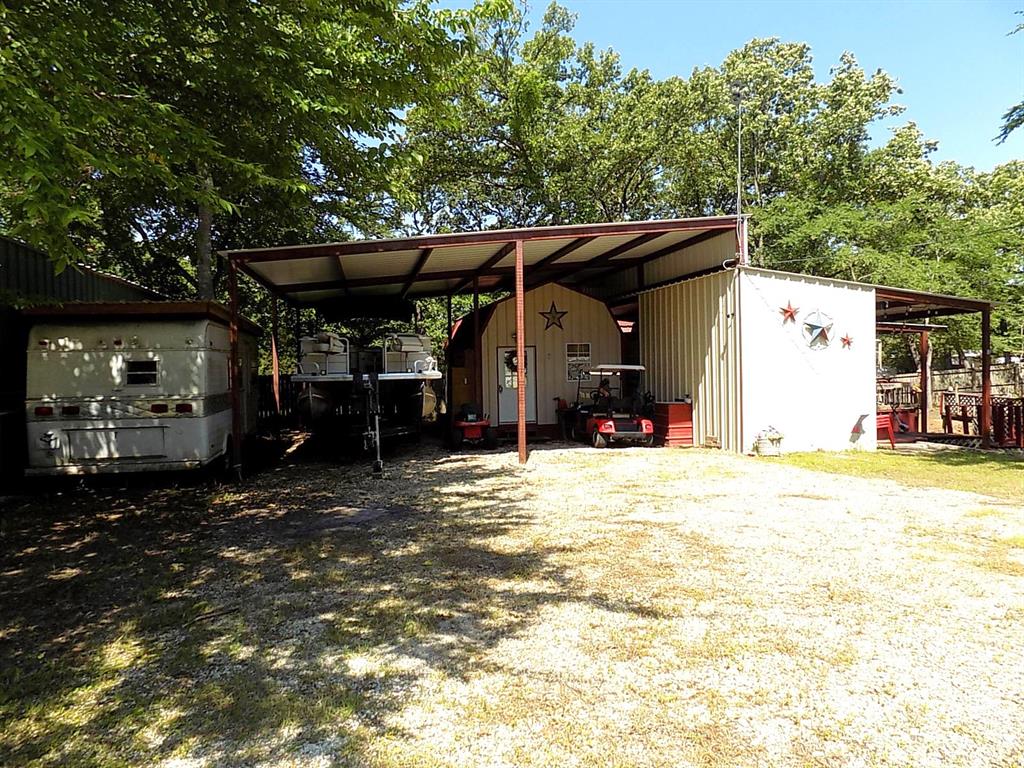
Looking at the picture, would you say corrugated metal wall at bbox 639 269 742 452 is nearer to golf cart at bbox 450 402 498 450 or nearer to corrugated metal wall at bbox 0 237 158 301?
golf cart at bbox 450 402 498 450

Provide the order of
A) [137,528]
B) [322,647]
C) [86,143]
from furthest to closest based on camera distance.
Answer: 1. [137,528]
2. [86,143]
3. [322,647]

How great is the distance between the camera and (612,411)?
1270 cm

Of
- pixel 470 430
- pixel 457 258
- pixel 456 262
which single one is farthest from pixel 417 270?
pixel 470 430

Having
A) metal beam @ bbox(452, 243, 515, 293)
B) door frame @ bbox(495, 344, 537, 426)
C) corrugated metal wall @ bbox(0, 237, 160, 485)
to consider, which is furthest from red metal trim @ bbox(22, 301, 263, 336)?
door frame @ bbox(495, 344, 537, 426)

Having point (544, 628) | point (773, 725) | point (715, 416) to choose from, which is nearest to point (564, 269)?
point (715, 416)

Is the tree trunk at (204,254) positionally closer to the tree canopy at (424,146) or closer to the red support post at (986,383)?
the tree canopy at (424,146)

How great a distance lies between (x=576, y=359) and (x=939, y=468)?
723cm

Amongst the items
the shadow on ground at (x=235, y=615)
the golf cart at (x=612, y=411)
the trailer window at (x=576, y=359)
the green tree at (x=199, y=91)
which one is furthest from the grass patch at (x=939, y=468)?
the green tree at (x=199, y=91)

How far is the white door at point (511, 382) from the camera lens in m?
14.2

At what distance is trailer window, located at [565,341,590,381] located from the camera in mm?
14492

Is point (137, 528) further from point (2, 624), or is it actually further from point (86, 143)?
point (86, 143)

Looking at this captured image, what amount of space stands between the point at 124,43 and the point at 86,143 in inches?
50.7

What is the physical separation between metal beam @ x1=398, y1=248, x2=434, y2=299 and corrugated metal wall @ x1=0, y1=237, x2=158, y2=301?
4.89 metres

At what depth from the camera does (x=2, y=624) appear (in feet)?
12.6
